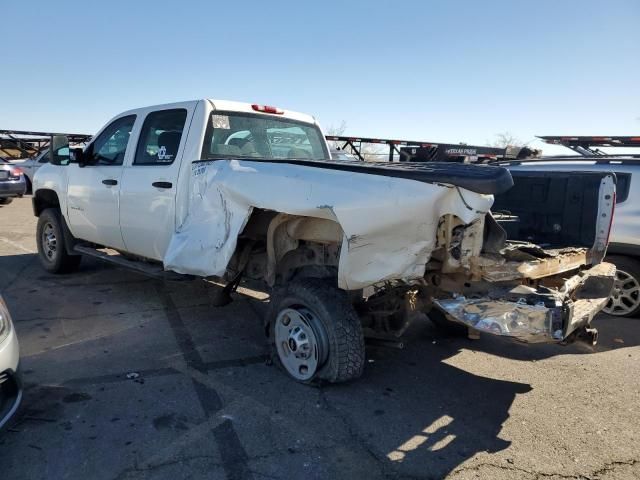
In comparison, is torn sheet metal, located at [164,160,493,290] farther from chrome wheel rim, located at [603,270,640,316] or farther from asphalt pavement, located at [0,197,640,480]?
chrome wheel rim, located at [603,270,640,316]

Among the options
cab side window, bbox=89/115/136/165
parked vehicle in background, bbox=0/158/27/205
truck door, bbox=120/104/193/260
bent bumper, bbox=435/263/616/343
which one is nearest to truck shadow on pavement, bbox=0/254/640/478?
bent bumper, bbox=435/263/616/343

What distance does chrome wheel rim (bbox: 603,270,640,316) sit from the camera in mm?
5770

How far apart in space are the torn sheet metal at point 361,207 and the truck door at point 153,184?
1.05 metres

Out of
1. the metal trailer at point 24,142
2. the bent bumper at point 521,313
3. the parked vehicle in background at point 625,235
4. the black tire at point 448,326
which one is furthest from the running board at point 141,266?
the metal trailer at point 24,142

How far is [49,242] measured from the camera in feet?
22.7

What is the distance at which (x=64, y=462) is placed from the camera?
278cm

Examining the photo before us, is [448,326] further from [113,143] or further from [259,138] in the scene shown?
[113,143]

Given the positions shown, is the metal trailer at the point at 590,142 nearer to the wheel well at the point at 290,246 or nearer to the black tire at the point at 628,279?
the black tire at the point at 628,279

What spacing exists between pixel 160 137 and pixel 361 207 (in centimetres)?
285

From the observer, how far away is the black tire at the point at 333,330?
353cm

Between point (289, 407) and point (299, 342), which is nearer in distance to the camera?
point (289, 407)

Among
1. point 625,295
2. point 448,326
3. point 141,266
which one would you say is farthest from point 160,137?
point 625,295

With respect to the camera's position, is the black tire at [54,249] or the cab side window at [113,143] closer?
the cab side window at [113,143]

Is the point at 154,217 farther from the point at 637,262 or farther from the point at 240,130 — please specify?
the point at 637,262
